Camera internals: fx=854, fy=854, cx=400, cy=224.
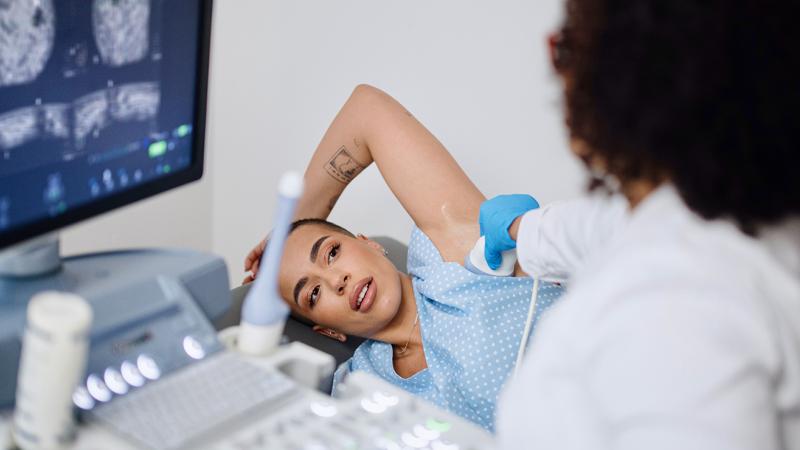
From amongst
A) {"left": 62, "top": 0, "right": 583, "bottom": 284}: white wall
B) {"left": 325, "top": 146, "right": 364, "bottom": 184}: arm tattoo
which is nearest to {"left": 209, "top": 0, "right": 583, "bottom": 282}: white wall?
{"left": 62, "top": 0, "right": 583, "bottom": 284}: white wall

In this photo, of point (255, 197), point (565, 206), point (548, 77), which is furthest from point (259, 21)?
point (548, 77)

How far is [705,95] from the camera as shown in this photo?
65 cm

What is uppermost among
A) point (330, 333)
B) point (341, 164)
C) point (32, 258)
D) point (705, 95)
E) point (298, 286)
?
point (705, 95)

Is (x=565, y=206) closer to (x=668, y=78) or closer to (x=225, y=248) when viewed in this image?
(x=668, y=78)

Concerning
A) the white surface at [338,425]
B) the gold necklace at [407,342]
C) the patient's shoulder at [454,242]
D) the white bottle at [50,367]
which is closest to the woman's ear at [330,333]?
the gold necklace at [407,342]

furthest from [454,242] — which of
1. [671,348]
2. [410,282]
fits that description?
[671,348]

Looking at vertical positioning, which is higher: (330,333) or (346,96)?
(346,96)

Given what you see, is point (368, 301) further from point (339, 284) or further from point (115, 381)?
point (115, 381)

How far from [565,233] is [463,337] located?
0.44 meters

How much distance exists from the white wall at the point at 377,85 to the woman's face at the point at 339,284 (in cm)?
43

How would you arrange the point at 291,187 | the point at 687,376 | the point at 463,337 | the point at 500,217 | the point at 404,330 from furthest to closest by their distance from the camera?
1. the point at 404,330
2. the point at 463,337
3. the point at 500,217
4. the point at 291,187
5. the point at 687,376

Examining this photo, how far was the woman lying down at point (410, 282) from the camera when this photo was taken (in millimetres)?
1498

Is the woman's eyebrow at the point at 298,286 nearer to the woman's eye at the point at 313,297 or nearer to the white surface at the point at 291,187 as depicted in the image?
the woman's eye at the point at 313,297

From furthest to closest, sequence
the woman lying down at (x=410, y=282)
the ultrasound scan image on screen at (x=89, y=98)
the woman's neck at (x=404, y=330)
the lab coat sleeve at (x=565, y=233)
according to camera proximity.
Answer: the woman's neck at (x=404, y=330), the woman lying down at (x=410, y=282), the lab coat sleeve at (x=565, y=233), the ultrasound scan image on screen at (x=89, y=98)
